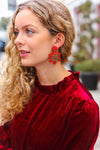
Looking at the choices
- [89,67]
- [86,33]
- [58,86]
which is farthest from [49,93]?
[86,33]

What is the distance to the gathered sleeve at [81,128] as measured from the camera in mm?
921

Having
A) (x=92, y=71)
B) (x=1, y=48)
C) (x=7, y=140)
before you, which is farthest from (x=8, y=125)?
(x=92, y=71)

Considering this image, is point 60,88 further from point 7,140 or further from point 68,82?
point 7,140

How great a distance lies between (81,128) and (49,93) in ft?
0.72

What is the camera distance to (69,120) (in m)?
0.94

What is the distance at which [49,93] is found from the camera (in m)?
1.04

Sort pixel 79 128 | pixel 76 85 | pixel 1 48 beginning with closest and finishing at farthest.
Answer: pixel 79 128, pixel 76 85, pixel 1 48

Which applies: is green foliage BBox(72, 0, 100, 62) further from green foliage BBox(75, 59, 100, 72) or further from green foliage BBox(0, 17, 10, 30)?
green foliage BBox(0, 17, 10, 30)

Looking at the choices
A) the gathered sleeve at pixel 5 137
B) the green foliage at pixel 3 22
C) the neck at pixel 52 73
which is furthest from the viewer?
the green foliage at pixel 3 22

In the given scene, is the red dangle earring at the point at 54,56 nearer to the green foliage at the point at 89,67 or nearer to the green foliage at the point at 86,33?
the green foliage at the point at 89,67

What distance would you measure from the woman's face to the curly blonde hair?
0.09 ft

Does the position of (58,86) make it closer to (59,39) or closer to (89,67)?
(59,39)

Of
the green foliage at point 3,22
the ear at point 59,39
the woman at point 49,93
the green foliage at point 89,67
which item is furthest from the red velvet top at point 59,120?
the green foliage at point 89,67

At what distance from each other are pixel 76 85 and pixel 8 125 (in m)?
0.41
